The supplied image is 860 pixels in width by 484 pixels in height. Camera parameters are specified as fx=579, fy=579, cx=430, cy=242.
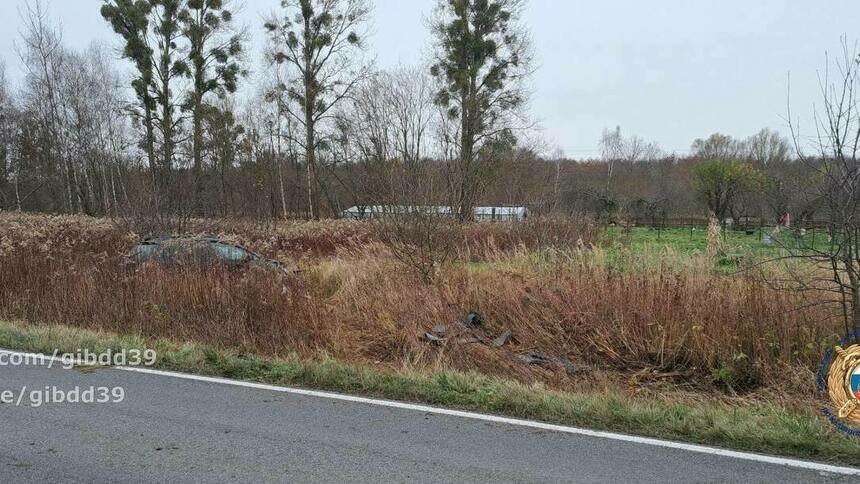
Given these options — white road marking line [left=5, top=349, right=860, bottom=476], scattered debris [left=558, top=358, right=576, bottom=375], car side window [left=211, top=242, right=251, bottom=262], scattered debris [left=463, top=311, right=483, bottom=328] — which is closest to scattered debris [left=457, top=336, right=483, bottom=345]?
scattered debris [left=463, top=311, right=483, bottom=328]

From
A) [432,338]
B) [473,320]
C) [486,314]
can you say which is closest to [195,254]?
[432,338]

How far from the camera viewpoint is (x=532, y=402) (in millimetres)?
5281

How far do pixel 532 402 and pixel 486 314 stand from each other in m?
3.60

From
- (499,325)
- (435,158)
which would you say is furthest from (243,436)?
(435,158)

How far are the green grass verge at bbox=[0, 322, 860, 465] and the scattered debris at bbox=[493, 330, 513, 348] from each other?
1.67 meters

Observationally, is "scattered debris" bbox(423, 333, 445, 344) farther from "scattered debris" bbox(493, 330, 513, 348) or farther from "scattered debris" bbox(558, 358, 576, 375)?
"scattered debris" bbox(558, 358, 576, 375)

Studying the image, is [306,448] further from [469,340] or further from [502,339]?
[502,339]

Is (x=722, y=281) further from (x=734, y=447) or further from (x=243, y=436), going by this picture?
(x=243, y=436)

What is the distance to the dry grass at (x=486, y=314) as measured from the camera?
683cm

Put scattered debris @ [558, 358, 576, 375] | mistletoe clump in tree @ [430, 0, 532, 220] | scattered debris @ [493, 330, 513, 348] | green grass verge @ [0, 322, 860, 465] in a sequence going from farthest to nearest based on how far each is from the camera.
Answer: mistletoe clump in tree @ [430, 0, 532, 220] < scattered debris @ [493, 330, 513, 348] < scattered debris @ [558, 358, 576, 375] < green grass verge @ [0, 322, 860, 465]

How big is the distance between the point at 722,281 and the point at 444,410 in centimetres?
484

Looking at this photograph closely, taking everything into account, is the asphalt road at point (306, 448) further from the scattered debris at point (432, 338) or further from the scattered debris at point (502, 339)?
the scattered debris at point (502, 339)

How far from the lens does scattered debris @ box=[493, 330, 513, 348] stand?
802 centimetres

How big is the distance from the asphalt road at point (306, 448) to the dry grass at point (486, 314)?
205cm
